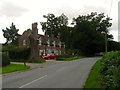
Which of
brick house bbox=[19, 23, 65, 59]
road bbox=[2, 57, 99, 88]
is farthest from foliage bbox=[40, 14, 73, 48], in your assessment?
road bbox=[2, 57, 99, 88]

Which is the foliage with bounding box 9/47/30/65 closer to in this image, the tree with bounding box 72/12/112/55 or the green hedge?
the green hedge

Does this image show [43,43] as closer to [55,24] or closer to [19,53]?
[19,53]

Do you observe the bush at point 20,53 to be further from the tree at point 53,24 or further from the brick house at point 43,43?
the tree at point 53,24

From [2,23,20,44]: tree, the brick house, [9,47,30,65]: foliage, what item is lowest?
[9,47,30,65]: foliage

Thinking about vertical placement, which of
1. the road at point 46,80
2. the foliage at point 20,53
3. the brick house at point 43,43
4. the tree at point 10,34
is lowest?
the road at point 46,80

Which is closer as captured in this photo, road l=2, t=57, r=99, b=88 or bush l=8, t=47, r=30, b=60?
road l=2, t=57, r=99, b=88

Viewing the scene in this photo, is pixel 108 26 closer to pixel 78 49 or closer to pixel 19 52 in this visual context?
pixel 78 49

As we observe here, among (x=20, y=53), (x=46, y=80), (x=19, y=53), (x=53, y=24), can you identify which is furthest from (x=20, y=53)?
(x=53, y=24)

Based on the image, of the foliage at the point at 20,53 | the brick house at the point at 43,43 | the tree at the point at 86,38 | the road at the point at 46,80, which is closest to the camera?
the road at the point at 46,80

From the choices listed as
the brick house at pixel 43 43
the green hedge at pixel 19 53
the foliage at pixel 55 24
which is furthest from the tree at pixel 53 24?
the green hedge at pixel 19 53

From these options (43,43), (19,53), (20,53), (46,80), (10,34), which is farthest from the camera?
(10,34)

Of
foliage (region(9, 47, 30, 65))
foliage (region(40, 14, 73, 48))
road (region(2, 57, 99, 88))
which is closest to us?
road (region(2, 57, 99, 88))

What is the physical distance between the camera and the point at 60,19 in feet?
467

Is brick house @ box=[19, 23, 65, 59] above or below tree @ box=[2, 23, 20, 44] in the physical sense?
→ below
